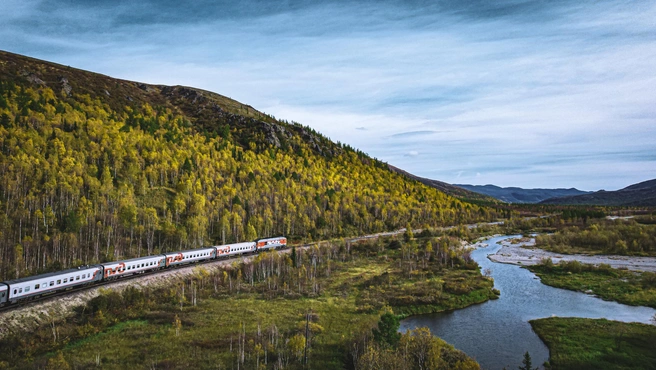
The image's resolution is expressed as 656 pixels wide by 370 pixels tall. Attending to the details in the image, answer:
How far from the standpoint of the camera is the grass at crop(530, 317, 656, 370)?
41.4m

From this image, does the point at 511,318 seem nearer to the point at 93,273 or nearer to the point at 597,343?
the point at 597,343

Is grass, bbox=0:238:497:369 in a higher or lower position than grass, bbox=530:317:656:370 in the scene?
higher

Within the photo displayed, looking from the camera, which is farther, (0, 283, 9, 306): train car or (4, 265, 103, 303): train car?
(4, 265, 103, 303): train car

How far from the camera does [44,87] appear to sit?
6914 inches

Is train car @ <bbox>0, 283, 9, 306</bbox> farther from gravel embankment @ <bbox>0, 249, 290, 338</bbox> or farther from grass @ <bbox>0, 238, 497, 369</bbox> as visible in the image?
grass @ <bbox>0, 238, 497, 369</bbox>

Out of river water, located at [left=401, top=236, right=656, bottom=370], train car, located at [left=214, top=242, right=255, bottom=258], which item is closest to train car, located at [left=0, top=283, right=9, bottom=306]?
train car, located at [left=214, top=242, right=255, bottom=258]

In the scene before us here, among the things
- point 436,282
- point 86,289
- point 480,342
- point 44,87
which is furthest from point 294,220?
point 44,87

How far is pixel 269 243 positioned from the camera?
326 ft

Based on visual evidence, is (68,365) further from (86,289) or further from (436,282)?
(436,282)

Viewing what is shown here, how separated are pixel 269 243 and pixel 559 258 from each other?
86385mm

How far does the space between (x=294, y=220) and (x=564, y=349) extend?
3953 inches

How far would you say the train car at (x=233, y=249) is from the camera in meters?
83.8

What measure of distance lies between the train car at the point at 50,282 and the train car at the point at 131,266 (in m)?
1.19

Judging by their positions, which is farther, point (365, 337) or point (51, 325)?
point (51, 325)
